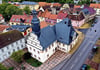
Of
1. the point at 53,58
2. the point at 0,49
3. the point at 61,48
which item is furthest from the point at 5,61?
the point at 61,48

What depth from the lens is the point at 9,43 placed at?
4634cm

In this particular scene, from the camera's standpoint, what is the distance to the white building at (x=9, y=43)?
44.6 meters

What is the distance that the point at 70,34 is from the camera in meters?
48.6

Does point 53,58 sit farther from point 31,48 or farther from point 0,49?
point 0,49

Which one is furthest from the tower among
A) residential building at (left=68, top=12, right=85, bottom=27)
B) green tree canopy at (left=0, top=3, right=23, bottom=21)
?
Answer: green tree canopy at (left=0, top=3, right=23, bottom=21)

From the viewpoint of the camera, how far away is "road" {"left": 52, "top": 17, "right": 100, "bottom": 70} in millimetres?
41094

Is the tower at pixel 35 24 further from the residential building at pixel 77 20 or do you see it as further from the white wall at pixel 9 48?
the residential building at pixel 77 20

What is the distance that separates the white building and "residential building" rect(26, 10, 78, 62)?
612 centimetres

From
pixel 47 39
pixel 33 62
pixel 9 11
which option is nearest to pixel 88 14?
pixel 47 39

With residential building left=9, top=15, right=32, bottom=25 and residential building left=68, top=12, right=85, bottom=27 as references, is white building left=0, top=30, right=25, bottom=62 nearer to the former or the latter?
residential building left=9, top=15, right=32, bottom=25

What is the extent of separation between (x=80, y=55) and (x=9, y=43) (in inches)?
1302

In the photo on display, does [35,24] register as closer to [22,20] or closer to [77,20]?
[22,20]

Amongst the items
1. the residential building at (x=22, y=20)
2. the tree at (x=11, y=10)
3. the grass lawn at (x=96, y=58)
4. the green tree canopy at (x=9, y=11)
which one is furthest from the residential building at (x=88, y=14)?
the green tree canopy at (x=9, y=11)

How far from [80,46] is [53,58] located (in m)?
17.2
